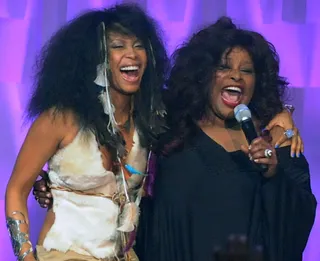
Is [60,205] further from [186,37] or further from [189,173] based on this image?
[186,37]

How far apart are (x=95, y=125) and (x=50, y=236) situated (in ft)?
1.00

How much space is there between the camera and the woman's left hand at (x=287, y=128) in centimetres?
181

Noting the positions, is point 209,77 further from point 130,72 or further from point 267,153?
point 267,153

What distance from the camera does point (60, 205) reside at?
1593 mm

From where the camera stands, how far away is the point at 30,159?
5.07ft

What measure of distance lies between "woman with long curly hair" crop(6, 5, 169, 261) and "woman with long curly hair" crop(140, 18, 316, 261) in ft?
0.48

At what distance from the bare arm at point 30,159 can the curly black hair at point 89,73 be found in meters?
0.06

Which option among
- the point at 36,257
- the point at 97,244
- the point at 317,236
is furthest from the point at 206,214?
the point at 317,236

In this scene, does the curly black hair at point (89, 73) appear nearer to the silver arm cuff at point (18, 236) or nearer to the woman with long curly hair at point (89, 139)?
the woman with long curly hair at point (89, 139)

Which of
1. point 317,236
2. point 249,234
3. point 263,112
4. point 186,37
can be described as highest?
point 186,37

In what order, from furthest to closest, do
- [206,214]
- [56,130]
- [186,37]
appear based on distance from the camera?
[186,37], [206,214], [56,130]

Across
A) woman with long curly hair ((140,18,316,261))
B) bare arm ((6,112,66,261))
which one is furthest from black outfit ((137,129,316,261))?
bare arm ((6,112,66,261))

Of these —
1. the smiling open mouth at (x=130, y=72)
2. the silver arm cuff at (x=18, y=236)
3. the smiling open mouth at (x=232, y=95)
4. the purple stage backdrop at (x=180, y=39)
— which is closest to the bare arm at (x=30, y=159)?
the silver arm cuff at (x=18, y=236)

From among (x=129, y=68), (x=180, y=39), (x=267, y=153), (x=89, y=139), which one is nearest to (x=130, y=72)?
(x=129, y=68)
